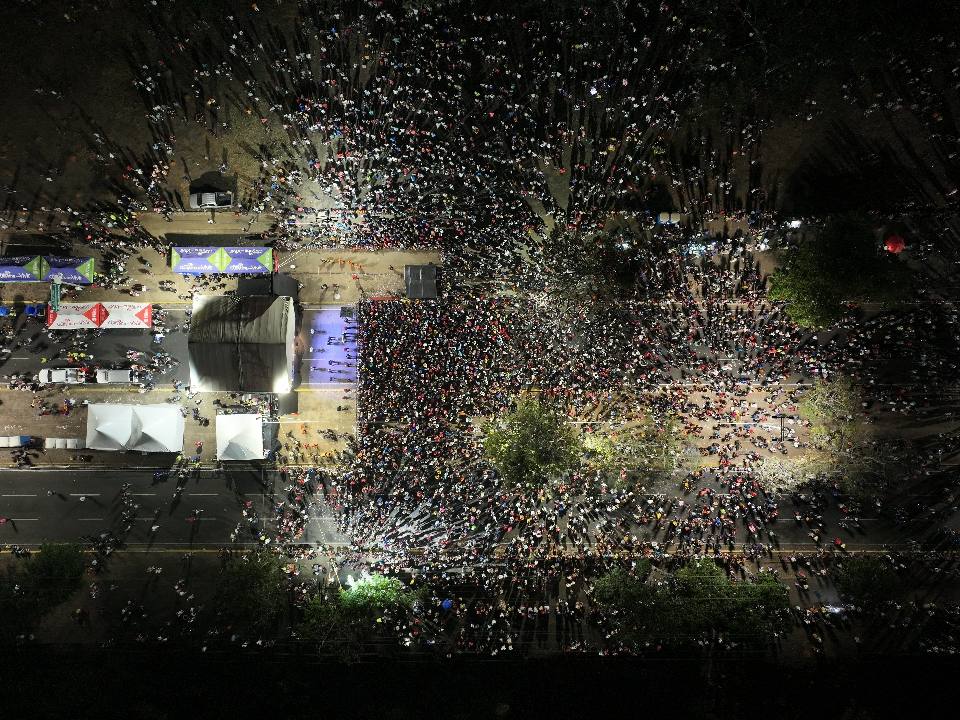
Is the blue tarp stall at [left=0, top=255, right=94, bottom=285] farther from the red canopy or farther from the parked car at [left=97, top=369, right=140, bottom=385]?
the red canopy

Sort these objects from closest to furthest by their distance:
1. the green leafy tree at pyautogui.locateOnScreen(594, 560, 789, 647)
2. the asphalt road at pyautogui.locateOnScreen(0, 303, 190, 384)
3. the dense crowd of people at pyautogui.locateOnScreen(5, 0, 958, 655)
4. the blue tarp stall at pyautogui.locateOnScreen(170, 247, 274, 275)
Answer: the green leafy tree at pyautogui.locateOnScreen(594, 560, 789, 647), the blue tarp stall at pyautogui.locateOnScreen(170, 247, 274, 275), the dense crowd of people at pyautogui.locateOnScreen(5, 0, 958, 655), the asphalt road at pyautogui.locateOnScreen(0, 303, 190, 384)

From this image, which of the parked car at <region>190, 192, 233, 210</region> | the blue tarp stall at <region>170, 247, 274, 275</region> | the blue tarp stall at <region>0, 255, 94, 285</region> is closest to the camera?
the blue tarp stall at <region>0, 255, 94, 285</region>

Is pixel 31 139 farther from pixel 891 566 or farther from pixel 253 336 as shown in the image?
pixel 891 566

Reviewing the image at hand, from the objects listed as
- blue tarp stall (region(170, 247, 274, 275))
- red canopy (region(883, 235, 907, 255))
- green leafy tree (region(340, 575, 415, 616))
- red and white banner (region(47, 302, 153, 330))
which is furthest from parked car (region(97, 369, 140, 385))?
red canopy (region(883, 235, 907, 255))

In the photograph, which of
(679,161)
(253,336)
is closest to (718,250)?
(679,161)

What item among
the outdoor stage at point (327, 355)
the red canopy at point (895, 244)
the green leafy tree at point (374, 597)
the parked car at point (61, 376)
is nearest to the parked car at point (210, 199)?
the outdoor stage at point (327, 355)

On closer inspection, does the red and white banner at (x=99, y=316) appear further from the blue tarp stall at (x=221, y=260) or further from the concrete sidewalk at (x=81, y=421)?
the concrete sidewalk at (x=81, y=421)
